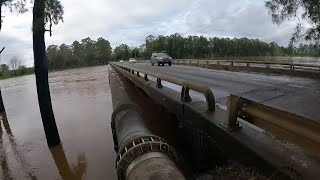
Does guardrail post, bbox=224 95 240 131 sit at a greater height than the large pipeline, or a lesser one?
greater

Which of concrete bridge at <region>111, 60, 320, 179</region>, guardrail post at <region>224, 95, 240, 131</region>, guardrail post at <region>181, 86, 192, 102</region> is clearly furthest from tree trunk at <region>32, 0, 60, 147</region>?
guardrail post at <region>224, 95, 240, 131</region>

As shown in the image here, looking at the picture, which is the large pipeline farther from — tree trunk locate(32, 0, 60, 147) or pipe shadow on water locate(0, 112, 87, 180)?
tree trunk locate(32, 0, 60, 147)

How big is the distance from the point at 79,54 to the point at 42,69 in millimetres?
152617

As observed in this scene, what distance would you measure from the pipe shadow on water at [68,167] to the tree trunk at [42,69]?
1.13 m

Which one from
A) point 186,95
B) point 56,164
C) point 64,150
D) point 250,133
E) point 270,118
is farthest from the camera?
point 64,150

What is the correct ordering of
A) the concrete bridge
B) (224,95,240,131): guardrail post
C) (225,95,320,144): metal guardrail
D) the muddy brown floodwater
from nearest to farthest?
(225,95,320,144): metal guardrail
the concrete bridge
(224,95,240,131): guardrail post
the muddy brown floodwater

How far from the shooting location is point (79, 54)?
162375 millimetres

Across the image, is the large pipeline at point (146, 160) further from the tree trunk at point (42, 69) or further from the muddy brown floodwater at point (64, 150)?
the tree trunk at point (42, 69)

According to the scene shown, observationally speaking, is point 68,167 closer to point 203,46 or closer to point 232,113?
point 232,113

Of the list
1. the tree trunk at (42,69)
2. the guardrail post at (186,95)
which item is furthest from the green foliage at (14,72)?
the guardrail post at (186,95)

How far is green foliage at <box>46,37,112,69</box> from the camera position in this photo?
15062 centimetres

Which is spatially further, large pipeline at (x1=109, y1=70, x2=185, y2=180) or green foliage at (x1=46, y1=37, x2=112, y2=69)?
green foliage at (x1=46, y1=37, x2=112, y2=69)

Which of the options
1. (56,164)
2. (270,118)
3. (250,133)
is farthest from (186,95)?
(56,164)

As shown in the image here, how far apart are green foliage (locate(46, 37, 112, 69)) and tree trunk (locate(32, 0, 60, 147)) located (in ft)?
454
